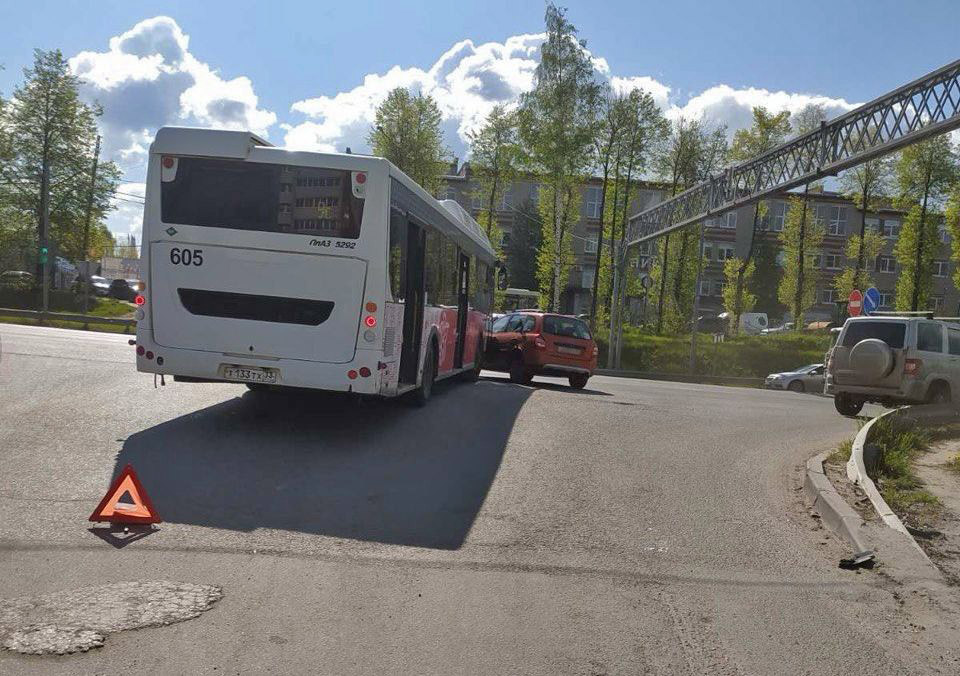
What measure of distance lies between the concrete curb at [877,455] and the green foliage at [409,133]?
1571 inches

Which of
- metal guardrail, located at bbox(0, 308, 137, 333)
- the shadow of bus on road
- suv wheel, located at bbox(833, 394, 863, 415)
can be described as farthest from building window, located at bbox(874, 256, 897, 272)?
the shadow of bus on road

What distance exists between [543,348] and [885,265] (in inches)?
2795

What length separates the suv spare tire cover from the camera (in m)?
16.8

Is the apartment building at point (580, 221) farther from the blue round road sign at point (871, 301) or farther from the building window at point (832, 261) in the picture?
the blue round road sign at point (871, 301)

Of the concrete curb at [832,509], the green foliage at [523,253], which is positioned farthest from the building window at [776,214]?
the concrete curb at [832,509]

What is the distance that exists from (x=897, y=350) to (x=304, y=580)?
1508cm

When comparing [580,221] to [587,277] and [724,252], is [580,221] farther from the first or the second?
[724,252]

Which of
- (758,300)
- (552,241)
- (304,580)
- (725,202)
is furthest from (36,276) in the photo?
(758,300)

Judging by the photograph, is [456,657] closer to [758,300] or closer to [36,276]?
[36,276]

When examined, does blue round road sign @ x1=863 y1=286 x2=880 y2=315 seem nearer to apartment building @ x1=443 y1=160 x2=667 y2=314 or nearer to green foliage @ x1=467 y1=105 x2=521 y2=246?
green foliage @ x1=467 y1=105 x2=521 y2=246

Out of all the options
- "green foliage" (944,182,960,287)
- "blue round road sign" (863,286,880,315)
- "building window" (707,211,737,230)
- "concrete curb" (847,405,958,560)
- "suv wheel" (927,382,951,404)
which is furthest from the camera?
"building window" (707,211,737,230)

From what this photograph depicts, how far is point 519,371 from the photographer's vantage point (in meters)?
20.0

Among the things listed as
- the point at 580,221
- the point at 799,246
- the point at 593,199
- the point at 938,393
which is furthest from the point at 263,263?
the point at 593,199

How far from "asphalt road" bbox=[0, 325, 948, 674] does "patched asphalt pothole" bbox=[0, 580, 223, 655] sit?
0.30ft
